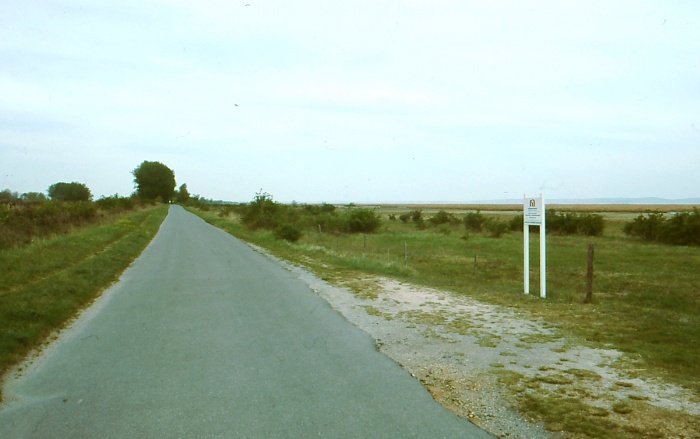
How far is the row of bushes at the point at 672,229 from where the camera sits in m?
35.0

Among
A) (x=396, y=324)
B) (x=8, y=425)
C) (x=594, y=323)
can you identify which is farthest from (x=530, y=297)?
(x=8, y=425)

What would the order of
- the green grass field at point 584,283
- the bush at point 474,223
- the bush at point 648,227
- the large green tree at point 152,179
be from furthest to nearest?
the large green tree at point 152,179
the bush at point 474,223
the bush at point 648,227
the green grass field at point 584,283

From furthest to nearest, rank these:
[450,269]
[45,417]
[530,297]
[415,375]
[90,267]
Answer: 1. [450,269]
2. [90,267]
3. [530,297]
4. [415,375]
5. [45,417]

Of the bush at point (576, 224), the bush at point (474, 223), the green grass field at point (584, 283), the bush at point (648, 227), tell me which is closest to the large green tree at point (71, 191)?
the bush at point (474, 223)

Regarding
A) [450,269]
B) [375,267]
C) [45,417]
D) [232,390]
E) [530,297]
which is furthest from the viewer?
[450,269]

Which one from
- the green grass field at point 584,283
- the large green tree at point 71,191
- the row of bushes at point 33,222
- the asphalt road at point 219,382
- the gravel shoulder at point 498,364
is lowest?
the green grass field at point 584,283

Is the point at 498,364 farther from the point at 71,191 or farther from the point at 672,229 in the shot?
the point at 71,191

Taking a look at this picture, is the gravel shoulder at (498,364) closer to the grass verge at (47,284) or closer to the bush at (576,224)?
the grass verge at (47,284)

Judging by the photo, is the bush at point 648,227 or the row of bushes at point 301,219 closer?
the bush at point 648,227

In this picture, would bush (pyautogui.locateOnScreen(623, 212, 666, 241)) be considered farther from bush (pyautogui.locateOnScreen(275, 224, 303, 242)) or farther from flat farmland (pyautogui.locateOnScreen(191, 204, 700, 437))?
bush (pyautogui.locateOnScreen(275, 224, 303, 242))

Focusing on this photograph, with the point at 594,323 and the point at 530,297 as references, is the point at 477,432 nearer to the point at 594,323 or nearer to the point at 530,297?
the point at 594,323

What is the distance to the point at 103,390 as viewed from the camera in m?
5.62

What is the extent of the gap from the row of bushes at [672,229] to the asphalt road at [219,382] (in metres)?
33.0

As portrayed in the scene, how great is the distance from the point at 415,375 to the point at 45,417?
A: 364cm
